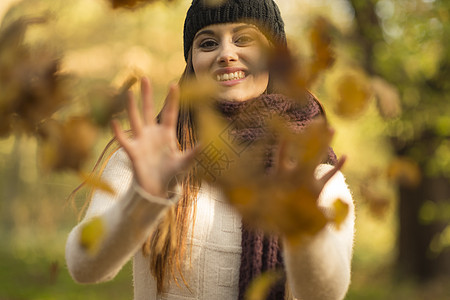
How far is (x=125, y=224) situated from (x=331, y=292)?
2.08 ft

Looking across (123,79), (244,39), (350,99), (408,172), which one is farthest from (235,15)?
(408,172)

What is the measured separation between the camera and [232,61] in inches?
76.9

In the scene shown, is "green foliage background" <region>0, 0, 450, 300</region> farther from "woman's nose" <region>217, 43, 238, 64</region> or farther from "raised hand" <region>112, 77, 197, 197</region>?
"woman's nose" <region>217, 43, 238, 64</region>

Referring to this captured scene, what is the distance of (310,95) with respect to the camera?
6.75 ft

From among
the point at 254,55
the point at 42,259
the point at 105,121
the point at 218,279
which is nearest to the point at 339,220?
the point at 105,121

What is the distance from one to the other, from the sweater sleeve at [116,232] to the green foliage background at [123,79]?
109mm

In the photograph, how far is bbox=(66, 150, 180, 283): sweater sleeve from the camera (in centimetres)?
121

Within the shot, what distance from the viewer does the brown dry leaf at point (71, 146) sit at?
0.88 m

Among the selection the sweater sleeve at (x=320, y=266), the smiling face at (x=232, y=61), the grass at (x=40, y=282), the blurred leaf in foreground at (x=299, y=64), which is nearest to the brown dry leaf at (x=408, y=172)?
the smiling face at (x=232, y=61)

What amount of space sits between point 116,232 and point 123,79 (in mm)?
398

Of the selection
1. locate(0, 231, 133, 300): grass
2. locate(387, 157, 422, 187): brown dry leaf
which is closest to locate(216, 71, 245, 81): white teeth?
locate(387, 157, 422, 187): brown dry leaf

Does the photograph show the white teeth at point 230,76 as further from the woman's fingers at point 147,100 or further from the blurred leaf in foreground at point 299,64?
the blurred leaf in foreground at point 299,64

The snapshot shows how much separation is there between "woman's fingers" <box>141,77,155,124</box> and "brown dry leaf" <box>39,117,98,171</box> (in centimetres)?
21

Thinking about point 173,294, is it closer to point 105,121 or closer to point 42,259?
point 105,121
